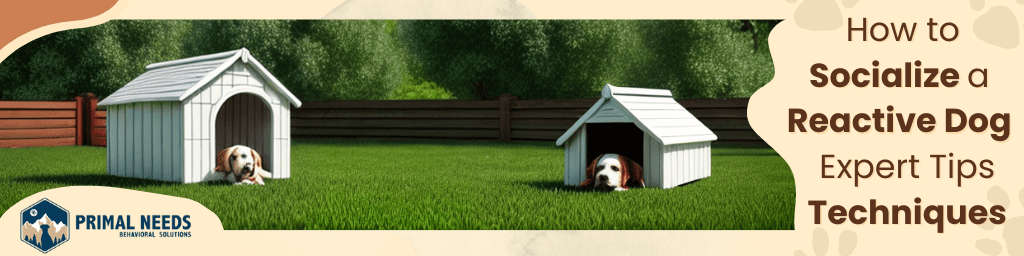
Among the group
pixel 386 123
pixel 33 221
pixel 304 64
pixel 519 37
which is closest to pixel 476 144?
→ pixel 386 123

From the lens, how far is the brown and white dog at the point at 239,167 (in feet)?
18.1

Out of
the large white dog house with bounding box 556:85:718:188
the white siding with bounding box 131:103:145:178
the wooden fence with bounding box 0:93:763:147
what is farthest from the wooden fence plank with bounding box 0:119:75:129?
the large white dog house with bounding box 556:85:718:188

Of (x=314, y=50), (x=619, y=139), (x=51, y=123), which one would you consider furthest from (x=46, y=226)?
(x=314, y=50)

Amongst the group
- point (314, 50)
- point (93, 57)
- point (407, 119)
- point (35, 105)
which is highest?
point (314, 50)

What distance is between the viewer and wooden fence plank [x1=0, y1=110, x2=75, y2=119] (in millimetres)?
11172

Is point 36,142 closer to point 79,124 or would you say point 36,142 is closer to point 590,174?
point 79,124

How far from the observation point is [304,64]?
1548 cm

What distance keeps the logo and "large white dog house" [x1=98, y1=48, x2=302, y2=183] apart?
1709 mm

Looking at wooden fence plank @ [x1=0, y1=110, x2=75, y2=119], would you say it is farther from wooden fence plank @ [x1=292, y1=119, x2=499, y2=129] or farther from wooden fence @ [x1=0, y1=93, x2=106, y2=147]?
wooden fence plank @ [x1=292, y1=119, x2=499, y2=129]

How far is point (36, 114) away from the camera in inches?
454

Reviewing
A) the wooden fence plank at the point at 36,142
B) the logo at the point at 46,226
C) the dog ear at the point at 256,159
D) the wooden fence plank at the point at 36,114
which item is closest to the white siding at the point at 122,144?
the dog ear at the point at 256,159

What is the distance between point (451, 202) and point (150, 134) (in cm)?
297

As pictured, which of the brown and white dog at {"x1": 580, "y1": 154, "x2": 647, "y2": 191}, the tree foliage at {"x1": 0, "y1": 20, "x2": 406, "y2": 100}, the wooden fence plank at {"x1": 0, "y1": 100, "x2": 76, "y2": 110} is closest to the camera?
the brown and white dog at {"x1": 580, "y1": 154, "x2": 647, "y2": 191}

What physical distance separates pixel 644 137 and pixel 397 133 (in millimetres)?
8402
